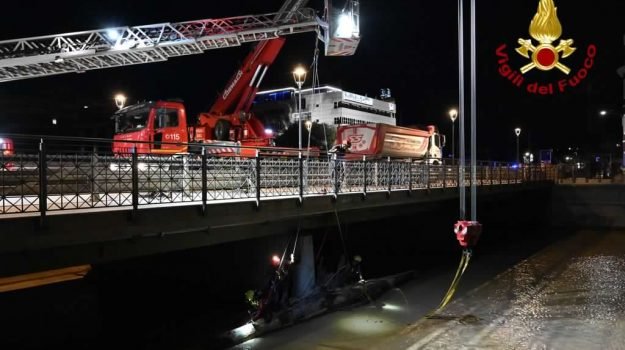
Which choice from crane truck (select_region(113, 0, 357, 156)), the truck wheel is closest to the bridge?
crane truck (select_region(113, 0, 357, 156))

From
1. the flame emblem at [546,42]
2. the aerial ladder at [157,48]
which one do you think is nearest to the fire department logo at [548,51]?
the flame emblem at [546,42]

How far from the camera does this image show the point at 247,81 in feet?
71.8

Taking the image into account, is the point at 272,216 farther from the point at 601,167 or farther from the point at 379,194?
the point at 601,167

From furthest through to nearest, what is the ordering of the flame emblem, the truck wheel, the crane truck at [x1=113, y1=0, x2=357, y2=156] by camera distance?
the truck wheel, the crane truck at [x1=113, y1=0, x2=357, y2=156], the flame emblem

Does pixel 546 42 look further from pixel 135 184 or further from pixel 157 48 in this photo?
pixel 157 48

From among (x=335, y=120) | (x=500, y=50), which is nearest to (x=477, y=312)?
(x=500, y=50)

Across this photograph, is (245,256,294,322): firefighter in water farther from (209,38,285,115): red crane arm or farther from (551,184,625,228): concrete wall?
(551,184,625,228): concrete wall

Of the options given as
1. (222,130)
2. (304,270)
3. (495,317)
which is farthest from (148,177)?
(222,130)

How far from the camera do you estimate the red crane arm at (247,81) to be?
21.2m

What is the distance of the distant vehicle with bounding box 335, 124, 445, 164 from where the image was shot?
23375mm

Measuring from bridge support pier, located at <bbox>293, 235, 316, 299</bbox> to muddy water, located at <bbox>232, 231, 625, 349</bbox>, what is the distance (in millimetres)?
1585

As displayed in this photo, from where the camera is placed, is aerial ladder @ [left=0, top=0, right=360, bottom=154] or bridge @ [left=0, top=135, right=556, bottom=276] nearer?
bridge @ [left=0, top=135, right=556, bottom=276]

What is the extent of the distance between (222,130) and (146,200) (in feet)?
38.1

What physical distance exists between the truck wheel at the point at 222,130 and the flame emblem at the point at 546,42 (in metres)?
12.9
